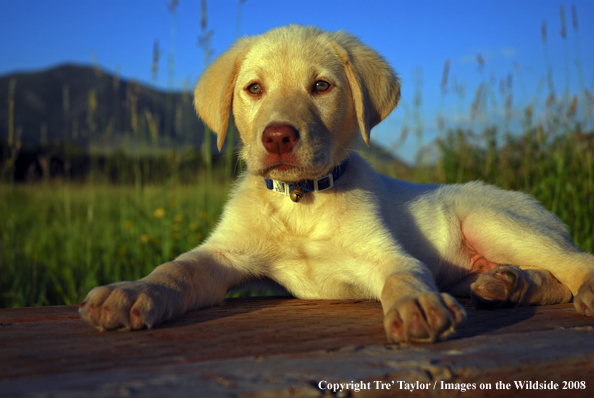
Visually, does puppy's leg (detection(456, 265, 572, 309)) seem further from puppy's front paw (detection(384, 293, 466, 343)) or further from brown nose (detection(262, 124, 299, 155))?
brown nose (detection(262, 124, 299, 155))

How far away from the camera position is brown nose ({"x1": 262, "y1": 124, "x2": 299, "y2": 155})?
92.6 inches

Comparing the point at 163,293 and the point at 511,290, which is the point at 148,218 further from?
the point at 511,290

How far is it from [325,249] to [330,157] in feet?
1.56

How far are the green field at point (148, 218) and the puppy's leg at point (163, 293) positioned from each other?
1.84 meters

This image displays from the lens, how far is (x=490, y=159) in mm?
5402

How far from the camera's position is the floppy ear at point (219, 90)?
2.97m

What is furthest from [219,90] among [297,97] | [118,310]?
[118,310]

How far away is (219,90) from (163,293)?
143 centimetres

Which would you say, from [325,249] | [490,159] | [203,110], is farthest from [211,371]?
[490,159]

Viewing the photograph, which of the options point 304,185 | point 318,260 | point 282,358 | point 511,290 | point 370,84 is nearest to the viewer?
point 282,358

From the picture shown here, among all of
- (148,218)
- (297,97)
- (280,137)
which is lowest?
(148,218)

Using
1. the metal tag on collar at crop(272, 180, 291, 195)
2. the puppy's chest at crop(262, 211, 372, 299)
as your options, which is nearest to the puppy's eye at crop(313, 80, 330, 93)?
the metal tag on collar at crop(272, 180, 291, 195)

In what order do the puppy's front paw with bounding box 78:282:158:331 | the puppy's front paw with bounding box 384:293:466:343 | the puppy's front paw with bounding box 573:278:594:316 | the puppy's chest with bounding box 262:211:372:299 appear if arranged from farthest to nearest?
the puppy's chest with bounding box 262:211:372:299 → the puppy's front paw with bounding box 573:278:594:316 → the puppy's front paw with bounding box 78:282:158:331 → the puppy's front paw with bounding box 384:293:466:343

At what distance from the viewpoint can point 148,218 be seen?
15.7 ft
